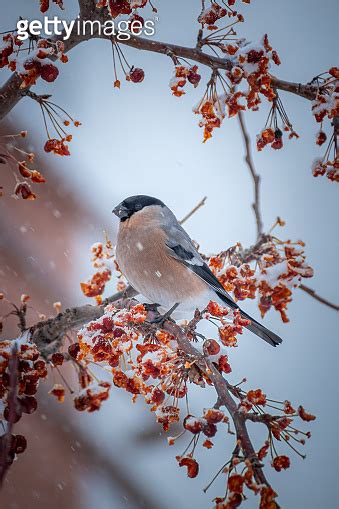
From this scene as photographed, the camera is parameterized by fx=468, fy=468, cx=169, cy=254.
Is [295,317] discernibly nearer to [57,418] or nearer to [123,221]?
[57,418]

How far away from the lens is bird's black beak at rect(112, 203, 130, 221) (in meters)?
1.66

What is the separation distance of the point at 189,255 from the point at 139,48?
80cm

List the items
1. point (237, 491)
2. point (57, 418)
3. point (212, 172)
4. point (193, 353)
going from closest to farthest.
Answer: point (237, 491), point (193, 353), point (57, 418), point (212, 172)

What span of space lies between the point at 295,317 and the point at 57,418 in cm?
197

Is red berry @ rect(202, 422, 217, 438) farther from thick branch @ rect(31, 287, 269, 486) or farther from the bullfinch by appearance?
the bullfinch

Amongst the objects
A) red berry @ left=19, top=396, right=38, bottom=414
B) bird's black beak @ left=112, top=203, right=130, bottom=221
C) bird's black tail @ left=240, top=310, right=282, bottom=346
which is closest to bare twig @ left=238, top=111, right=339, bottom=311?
bird's black tail @ left=240, top=310, right=282, bottom=346

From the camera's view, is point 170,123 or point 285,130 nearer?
point 285,130

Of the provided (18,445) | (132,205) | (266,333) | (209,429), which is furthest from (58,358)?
(132,205)

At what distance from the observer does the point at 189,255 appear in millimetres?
1690

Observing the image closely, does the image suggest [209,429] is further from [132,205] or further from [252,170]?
[132,205]

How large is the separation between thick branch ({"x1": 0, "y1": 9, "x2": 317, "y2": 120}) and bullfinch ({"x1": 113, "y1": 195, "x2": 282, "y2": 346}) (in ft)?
2.15

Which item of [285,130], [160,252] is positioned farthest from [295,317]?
[285,130]

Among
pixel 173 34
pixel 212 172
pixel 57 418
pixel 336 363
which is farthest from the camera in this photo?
pixel 212 172

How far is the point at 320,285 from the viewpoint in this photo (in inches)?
137
